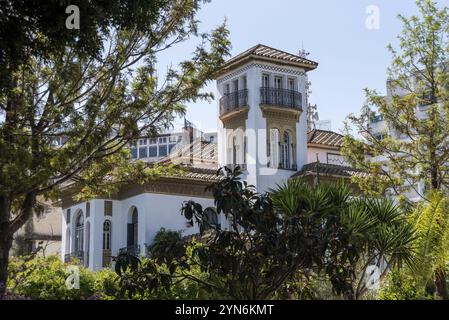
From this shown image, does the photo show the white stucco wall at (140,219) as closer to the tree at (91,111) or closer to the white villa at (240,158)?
the white villa at (240,158)

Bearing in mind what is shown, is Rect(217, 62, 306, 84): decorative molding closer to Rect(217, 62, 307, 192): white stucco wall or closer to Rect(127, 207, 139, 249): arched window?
Rect(217, 62, 307, 192): white stucco wall

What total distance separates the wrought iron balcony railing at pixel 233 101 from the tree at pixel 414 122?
11.9 m

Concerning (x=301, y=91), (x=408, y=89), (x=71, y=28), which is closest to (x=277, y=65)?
(x=301, y=91)

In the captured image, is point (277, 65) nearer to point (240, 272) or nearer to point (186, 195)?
point (186, 195)

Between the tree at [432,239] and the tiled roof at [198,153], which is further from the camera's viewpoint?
the tiled roof at [198,153]

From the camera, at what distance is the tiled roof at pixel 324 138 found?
119 ft

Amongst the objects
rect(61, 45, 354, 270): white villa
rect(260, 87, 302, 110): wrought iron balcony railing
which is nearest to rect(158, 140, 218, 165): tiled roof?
rect(61, 45, 354, 270): white villa

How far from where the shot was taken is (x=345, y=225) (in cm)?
1183

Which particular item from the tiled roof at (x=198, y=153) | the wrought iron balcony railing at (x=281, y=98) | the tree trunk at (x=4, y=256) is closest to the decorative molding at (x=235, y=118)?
the wrought iron balcony railing at (x=281, y=98)

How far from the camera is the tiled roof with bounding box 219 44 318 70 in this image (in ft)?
106

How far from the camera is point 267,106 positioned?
32094mm

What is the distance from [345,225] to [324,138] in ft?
84.4

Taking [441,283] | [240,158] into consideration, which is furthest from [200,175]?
[441,283]
